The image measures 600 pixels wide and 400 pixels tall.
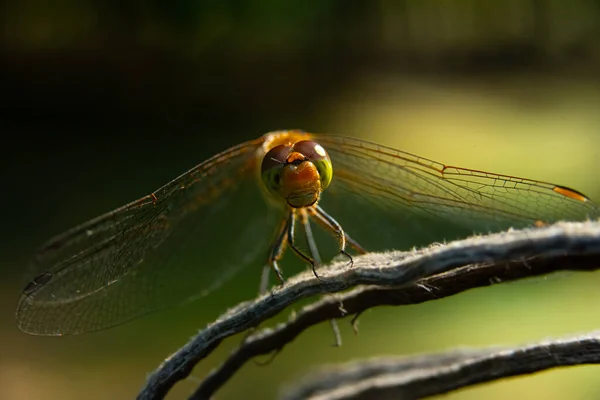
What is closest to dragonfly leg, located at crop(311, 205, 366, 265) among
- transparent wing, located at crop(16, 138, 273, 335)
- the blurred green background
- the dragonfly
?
the dragonfly

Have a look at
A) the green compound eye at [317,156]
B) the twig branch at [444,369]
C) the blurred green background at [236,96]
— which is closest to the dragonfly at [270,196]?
the green compound eye at [317,156]

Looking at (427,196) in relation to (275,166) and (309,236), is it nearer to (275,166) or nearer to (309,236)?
(275,166)

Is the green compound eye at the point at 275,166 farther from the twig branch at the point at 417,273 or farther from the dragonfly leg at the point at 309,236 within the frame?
the twig branch at the point at 417,273

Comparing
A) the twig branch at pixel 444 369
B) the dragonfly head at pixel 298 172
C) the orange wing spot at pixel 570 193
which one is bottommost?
the twig branch at pixel 444 369

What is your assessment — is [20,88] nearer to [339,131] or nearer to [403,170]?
[339,131]

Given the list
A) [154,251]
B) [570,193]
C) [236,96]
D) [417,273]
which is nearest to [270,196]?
[154,251]

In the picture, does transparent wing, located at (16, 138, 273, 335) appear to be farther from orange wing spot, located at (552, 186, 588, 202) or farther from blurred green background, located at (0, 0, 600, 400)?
orange wing spot, located at (552, 186, 588, 202)
